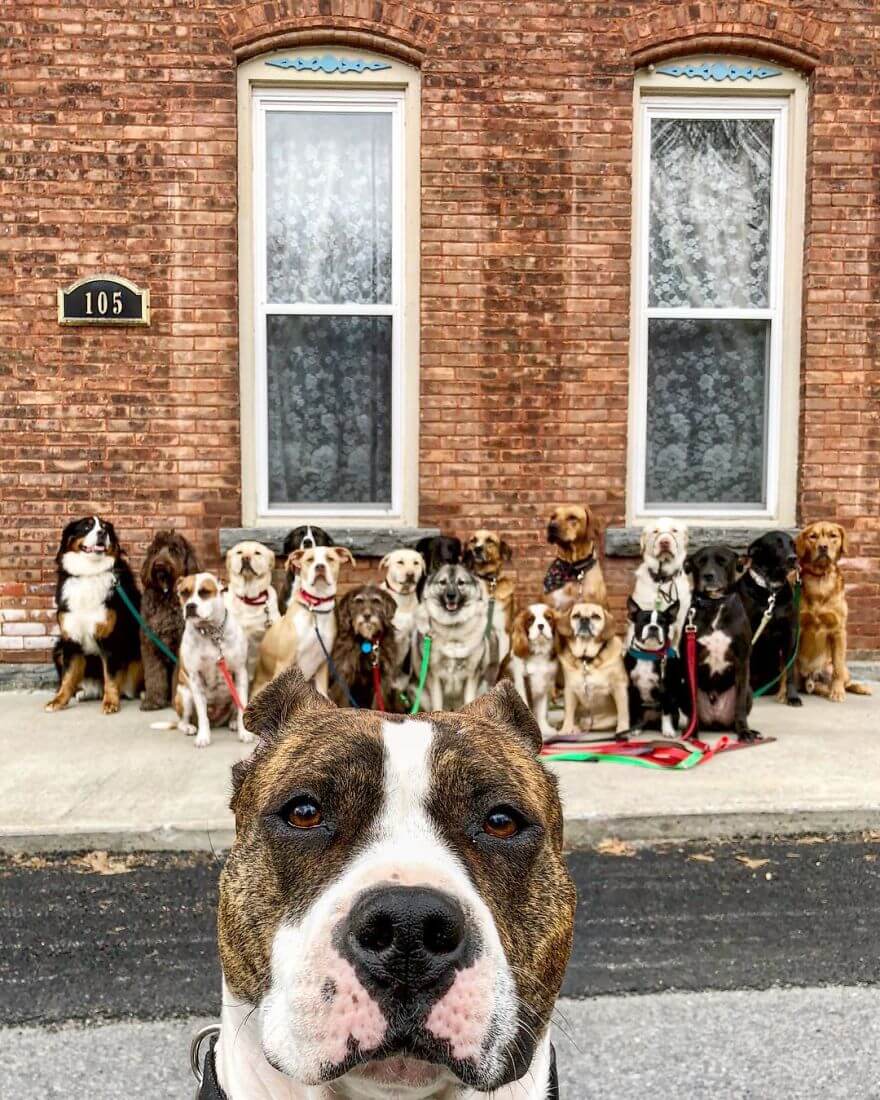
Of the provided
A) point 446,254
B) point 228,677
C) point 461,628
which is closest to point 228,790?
point 228,677

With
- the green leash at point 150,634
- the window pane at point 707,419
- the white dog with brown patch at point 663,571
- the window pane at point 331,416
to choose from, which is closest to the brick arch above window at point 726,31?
the window pane at point 707,419

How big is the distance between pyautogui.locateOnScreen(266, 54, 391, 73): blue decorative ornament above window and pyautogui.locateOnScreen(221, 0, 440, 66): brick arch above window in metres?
0.13

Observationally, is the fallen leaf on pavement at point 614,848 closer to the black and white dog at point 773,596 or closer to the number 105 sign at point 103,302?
the black and white dog at point 773,596

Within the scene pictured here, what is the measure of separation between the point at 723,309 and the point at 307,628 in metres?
4.64

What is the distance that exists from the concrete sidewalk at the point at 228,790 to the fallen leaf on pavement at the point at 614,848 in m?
0.04

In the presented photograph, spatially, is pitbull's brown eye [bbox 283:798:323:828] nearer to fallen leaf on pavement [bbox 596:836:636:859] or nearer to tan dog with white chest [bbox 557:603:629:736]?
fallen leaf on pavement [bbox 596:836:636:859]

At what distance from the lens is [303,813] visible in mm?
1515

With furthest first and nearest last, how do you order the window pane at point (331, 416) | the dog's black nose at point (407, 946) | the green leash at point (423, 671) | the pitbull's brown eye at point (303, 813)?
the window pane at point (331, 416) < the green leash at point (423, 671) < the pitbull's brown eye at point (303, 813) < the dog's black nose at point (407, 946)

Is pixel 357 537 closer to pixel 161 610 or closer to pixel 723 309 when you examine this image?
pixel 161 610

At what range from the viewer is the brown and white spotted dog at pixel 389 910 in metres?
1.28

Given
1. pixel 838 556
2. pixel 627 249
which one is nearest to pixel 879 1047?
pixel 838 556

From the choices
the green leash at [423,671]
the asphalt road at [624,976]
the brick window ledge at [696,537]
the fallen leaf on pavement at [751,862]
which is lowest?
the fallen leaf on pavement at [751,862]

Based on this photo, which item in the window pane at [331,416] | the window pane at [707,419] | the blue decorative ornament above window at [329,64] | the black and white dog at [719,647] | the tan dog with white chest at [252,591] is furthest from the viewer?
the window pane at [707,419]

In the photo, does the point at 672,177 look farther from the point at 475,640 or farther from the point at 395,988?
the point at 395,988
